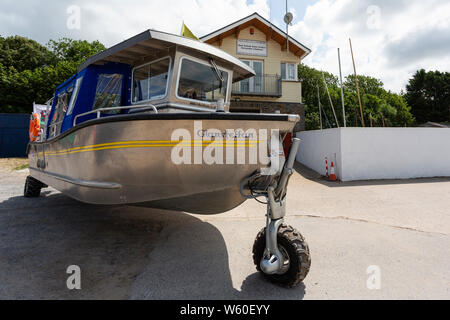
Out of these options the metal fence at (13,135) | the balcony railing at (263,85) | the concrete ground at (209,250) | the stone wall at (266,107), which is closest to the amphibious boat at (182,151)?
the concrete ground at (209,250)

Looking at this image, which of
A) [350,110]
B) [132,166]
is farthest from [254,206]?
[350,110]

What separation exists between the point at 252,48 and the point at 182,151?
15214 mm

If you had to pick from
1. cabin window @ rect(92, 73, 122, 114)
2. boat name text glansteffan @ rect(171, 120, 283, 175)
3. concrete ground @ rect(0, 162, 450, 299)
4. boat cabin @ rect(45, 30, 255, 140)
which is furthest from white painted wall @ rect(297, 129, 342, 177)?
cabin window @ rect(92, 73, 122, 114)

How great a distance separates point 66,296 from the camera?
2.12 meters

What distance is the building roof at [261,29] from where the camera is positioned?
14724 mm

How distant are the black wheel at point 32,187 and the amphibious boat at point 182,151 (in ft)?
11.9

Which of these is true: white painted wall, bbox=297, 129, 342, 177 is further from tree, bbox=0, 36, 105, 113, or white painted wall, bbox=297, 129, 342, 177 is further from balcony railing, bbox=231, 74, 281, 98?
tree, bbox=0, 36, 105, 113

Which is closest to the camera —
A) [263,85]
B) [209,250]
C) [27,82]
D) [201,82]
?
[209,250]

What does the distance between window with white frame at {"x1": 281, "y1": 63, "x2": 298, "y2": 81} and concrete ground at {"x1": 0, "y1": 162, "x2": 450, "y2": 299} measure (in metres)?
12.1

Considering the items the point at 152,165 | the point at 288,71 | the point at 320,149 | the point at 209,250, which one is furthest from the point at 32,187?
the point at 288,71

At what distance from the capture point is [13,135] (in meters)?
14.9

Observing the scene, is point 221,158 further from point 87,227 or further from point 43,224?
point 43,224

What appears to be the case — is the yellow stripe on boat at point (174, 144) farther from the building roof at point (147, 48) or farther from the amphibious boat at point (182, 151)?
the building roof at point (147, 48)

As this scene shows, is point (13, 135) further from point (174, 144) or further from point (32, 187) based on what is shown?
point (174, 144)
